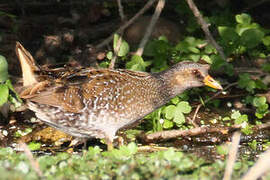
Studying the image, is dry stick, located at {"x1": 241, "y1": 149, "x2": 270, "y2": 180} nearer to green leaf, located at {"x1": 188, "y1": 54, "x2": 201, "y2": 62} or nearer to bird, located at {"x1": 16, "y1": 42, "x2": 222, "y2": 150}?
bird, located at {"x1": 16, "y1": 42, "x2": 222, "y2": 150}

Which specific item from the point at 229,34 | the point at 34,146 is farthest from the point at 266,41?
the point at 34,146

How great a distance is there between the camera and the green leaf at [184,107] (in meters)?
6.34

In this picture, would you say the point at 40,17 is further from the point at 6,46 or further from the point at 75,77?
the point at 75,77

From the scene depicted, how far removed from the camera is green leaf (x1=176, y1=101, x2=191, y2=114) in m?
6.34

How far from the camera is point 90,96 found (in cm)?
546

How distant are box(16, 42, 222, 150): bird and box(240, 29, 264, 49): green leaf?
4.97 feet

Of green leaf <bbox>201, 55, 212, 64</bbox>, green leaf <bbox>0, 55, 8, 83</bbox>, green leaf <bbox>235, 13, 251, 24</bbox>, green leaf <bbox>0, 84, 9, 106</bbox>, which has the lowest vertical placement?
green leaf <bbox>0, 84, 9, 106</bbox>

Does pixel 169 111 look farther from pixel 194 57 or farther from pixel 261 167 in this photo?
pixel 261 167

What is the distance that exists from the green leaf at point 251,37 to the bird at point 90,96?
1.52 m

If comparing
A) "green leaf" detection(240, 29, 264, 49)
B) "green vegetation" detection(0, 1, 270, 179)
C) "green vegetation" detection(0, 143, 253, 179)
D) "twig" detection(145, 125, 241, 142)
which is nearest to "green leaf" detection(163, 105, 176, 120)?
"green vegetation" detection(0, 1, 270, 179)

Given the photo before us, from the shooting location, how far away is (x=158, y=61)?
7.29 metres

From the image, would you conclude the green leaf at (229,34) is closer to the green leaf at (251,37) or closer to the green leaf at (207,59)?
the green leaf at (251,37)

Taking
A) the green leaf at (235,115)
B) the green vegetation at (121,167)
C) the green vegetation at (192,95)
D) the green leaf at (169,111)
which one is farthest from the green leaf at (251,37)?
the green vegetation at (121,167)

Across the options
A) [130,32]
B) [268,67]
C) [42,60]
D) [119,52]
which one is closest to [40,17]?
[42,60]
